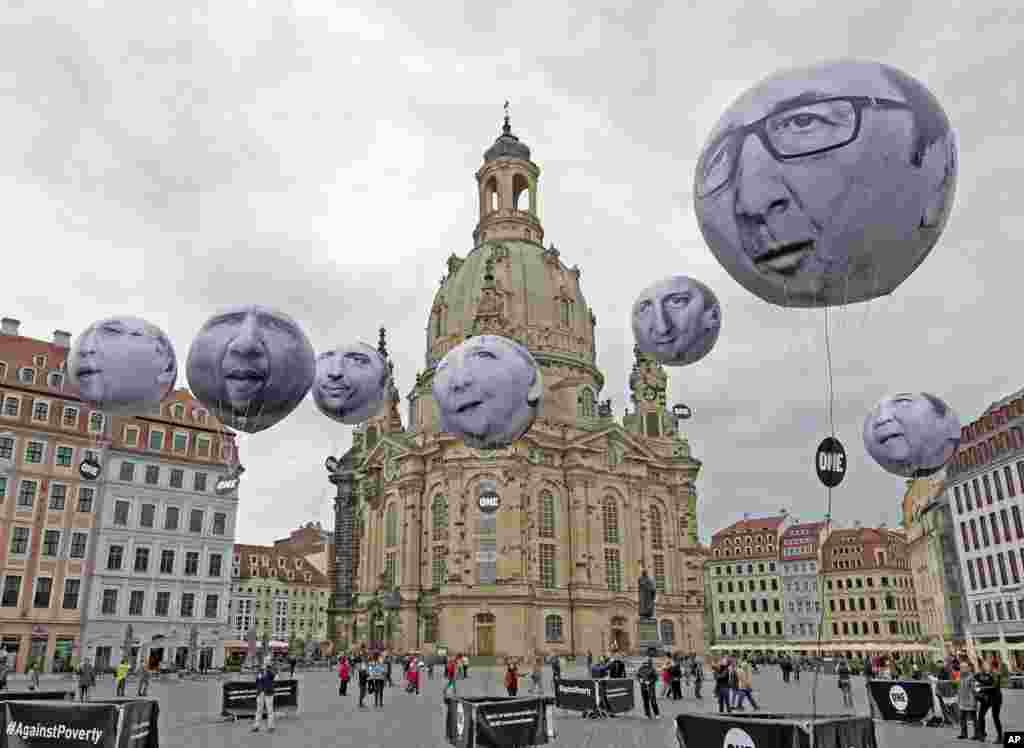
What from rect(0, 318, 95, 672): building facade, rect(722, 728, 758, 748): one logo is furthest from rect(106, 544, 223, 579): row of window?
rect(722, 728, 758, 748): one logo

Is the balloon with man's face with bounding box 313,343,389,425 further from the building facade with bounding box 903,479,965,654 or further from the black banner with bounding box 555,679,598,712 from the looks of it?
the building facade with bounding box 903,479,965,654

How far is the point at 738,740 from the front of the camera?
30.9 feet

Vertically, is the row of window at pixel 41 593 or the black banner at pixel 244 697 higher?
the row of window at pixel 41 593

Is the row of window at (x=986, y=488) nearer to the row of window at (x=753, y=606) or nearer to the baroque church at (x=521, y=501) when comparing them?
the baroque church at (x=521, y=501)

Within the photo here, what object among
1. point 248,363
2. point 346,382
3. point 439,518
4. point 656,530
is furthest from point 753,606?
point 248,363

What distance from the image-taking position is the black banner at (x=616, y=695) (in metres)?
23.0

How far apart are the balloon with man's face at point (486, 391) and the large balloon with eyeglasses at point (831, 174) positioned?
7.05 meters

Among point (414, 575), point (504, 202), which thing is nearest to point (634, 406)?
point (504, 202)

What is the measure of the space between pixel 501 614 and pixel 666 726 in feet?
146

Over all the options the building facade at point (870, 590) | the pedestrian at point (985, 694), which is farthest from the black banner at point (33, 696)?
the building facade at point (870, 590)

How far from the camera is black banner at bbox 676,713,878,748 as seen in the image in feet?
29.7

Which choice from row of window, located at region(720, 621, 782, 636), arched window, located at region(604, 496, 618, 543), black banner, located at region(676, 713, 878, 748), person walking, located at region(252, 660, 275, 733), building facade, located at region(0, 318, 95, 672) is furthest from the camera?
row of window, located at region(720, 621, 782, 636)

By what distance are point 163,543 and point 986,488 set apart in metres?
61.9

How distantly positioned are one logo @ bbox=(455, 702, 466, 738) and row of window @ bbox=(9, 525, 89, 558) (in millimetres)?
48599
